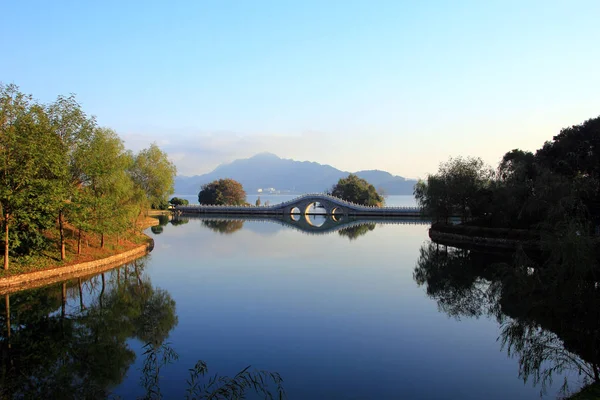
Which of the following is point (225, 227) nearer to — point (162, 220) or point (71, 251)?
point (162, 220)

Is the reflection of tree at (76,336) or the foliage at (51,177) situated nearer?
the reflection of tree at (76,336)

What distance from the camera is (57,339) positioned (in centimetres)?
1117

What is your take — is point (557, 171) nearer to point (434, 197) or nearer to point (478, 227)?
point (478, 227)

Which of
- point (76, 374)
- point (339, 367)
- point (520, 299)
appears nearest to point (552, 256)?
point (520, 299)

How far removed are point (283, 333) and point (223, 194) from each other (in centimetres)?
6509

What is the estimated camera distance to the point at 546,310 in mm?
13133

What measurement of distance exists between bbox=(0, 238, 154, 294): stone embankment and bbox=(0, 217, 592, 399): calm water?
89 cm

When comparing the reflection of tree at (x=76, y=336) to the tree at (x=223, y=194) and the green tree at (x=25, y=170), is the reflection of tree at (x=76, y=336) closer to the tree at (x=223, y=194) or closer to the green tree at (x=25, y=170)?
the green tree at (x=25, y=170)

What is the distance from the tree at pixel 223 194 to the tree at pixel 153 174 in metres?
30.2

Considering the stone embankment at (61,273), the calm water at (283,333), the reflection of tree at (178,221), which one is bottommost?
the calm water at (283,333)

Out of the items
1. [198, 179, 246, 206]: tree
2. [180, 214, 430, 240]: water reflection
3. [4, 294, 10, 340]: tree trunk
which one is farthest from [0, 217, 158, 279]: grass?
[198, 179, 246, 206]: tree

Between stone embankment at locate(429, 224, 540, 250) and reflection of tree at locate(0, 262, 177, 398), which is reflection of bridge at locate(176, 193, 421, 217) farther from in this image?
reflection of tree at locate(0, 262, 177, 398)

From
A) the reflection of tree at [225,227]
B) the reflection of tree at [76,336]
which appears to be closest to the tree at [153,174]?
the reflection of tree at [225,227]

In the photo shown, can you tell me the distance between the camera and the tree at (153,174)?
42.1m
